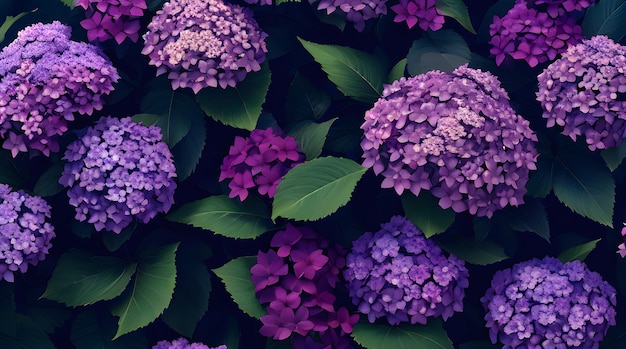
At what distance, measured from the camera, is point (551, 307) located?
2.48 meters

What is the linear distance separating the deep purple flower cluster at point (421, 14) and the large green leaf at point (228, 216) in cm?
75

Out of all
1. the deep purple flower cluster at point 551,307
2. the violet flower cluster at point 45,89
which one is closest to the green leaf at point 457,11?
the deep purple flower cluster at point 551,307

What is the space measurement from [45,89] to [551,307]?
5.20 feet

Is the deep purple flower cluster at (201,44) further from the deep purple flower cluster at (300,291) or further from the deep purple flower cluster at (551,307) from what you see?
the deep purple flower cluster at (551,307)

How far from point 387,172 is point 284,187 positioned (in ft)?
0.99

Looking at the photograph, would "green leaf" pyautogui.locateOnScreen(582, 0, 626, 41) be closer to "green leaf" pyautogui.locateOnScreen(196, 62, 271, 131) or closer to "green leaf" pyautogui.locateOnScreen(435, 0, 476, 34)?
"green leaf" pyautogui.locateOnScreen(435, 0, 476, 34)

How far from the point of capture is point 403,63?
2.73 m

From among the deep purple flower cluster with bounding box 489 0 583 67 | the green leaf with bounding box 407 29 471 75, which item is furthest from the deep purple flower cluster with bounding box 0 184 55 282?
the deep purple flower cluster with bounding box 489 0 583 67

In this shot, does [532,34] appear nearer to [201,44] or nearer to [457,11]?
[457,11]

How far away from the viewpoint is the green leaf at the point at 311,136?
266 cm

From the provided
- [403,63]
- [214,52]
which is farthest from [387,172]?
[214,52]

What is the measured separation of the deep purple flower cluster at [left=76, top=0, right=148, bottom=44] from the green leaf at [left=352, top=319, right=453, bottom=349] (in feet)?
3.80

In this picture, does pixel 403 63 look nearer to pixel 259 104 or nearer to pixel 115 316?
pixel 259 104

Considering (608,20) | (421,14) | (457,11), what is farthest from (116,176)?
(608,20)
